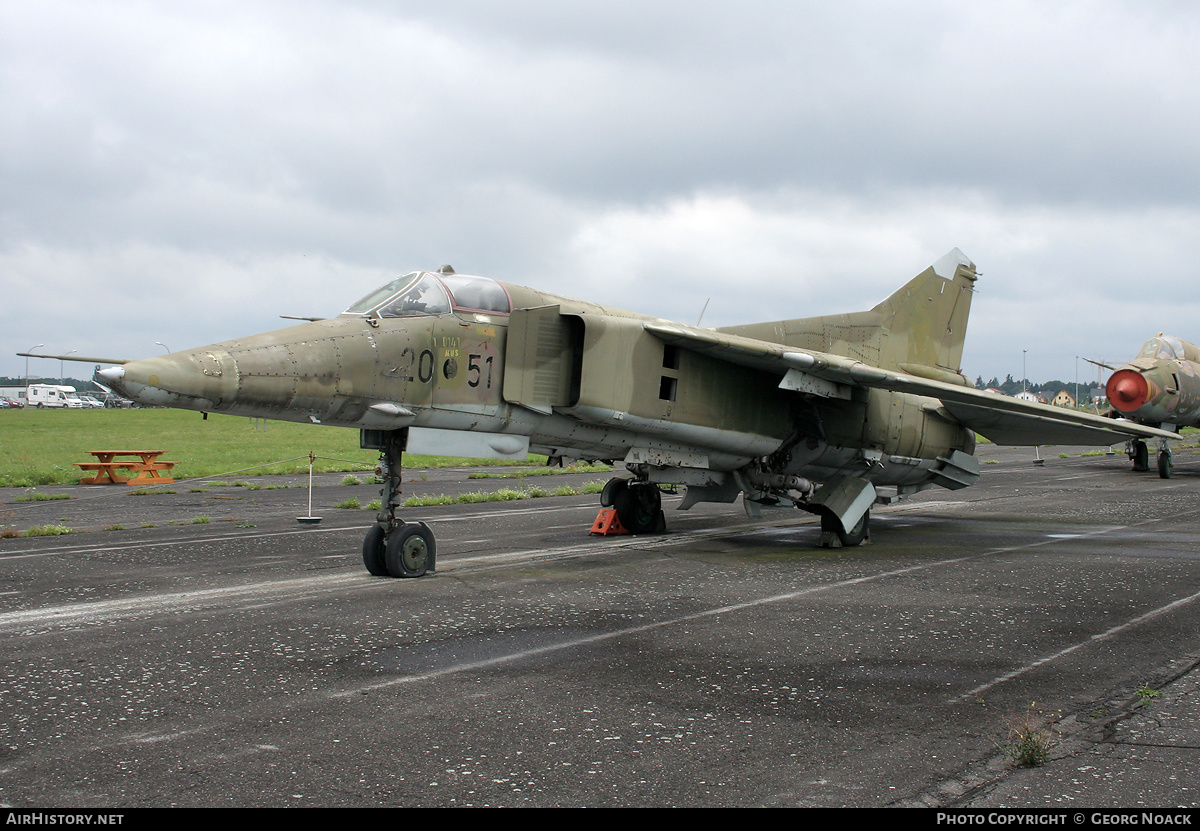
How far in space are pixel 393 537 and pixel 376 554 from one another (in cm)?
31

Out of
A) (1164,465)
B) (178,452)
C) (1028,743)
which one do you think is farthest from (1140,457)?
(178,452)

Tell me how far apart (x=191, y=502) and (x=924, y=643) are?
17.5 m

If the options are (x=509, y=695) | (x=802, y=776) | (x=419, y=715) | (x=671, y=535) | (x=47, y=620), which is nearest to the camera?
(x=802, y=776)

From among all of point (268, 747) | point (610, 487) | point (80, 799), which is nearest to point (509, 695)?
point (268, 747)

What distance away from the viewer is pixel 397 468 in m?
10.3

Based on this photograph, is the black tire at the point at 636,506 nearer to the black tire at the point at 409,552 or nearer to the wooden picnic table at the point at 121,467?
the black tire at the point at 409,552

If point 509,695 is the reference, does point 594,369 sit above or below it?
above

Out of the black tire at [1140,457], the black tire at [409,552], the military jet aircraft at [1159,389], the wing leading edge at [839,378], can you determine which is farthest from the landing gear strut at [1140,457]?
the black tire at [409,552]

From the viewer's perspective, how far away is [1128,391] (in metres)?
25.6

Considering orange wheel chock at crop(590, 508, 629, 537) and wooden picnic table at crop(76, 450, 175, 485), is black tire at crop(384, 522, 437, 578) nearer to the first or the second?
orange wheel chock at crop(590, 508, 629, 537)

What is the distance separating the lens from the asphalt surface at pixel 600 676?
419 cm

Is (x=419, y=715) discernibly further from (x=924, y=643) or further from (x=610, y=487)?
(x=610, y=487)

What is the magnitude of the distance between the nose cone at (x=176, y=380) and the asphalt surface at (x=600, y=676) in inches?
74.9

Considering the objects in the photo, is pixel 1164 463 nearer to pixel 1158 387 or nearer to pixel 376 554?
pixel 1158 387
